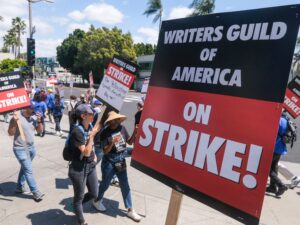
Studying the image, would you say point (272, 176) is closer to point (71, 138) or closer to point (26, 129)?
point (71, 138)

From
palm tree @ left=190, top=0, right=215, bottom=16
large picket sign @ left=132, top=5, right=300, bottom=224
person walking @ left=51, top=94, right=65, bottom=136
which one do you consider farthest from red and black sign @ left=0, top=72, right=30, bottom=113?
palm tree @ left=190, top=0, right=215, bottom=16

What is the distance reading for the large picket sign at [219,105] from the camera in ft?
5.55

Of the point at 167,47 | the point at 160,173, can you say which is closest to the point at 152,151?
the point at 160,173

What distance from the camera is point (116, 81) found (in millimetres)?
5328

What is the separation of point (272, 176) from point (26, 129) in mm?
4820

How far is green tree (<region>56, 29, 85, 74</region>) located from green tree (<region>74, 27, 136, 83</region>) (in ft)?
25.9

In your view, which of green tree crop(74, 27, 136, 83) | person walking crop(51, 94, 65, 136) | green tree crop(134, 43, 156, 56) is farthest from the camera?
green tree crop(134, 43, 156, 56)

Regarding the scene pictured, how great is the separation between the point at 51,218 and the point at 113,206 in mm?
1044

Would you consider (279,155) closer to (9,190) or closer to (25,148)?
(25,148)

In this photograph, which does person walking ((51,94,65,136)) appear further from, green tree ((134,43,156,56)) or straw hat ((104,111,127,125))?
green tree ((134,43,156,56))

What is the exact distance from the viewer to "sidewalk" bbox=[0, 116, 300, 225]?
195 inches

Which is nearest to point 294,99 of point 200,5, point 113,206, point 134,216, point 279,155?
point 279,155

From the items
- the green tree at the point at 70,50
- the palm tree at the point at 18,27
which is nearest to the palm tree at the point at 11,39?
the palm tree at the point at 18,27

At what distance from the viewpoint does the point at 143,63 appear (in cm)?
5138
